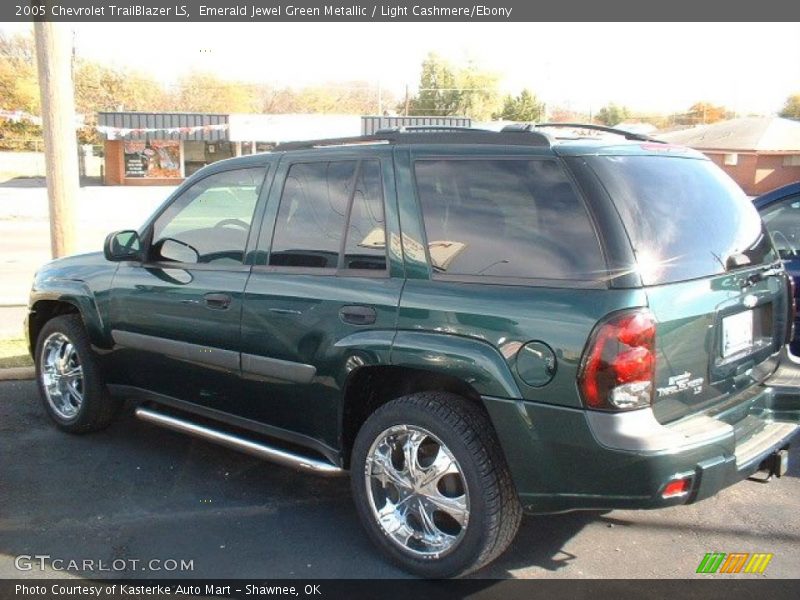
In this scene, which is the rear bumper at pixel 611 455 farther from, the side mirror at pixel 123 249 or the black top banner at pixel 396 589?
the side mirror at pixel 123 249

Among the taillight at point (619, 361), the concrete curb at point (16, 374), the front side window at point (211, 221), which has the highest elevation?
the front side window at point (211, 221)

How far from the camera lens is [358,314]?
3.55 meters

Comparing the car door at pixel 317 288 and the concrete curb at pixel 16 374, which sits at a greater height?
the car door at pixel 317 288

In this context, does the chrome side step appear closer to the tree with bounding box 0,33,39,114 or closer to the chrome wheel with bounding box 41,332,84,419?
the chrome wheel with bounding box 41,332,84,419

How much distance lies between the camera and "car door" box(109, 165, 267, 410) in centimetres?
417

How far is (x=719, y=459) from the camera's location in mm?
3074

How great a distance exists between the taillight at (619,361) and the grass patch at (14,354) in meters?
5.30

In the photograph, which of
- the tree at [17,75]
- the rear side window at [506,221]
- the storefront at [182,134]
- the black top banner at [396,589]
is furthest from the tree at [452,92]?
the black top banner at [396,589]

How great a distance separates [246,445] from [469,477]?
139 centimetres

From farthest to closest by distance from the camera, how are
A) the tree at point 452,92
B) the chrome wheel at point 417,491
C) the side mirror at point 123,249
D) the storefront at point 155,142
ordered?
the tree at point 452,92, the storefront at point 155,142, the side mirror at point 123,249, the chrome wheel at point 417,491

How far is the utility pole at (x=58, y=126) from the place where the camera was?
6.66 meters

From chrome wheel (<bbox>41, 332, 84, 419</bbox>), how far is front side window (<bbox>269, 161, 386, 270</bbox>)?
2.05 m

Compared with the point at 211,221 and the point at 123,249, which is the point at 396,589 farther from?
the point at 123,249

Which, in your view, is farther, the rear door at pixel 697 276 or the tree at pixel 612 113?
the tree at pixel 612 113
